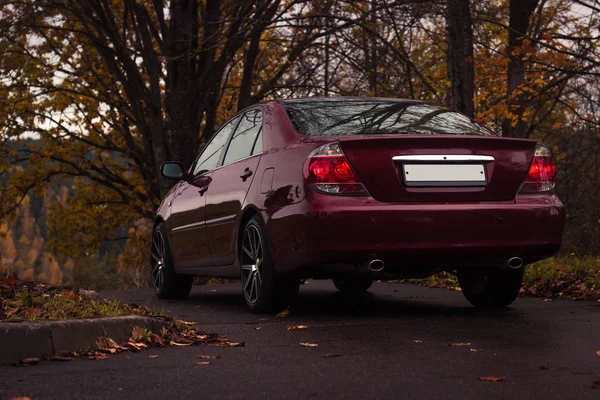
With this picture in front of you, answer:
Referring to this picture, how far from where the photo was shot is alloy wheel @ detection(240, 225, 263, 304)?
25.1ft

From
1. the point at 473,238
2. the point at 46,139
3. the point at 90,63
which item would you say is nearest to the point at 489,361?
the point at 473,238

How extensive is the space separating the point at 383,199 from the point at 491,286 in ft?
6.07

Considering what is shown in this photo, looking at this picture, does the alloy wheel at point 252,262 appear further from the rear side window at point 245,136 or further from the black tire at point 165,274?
the black tire at point 165,274

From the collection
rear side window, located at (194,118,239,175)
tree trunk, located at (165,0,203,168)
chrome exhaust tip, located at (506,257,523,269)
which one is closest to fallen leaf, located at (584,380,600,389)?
chrome exhaust tip, located at (506,257,523,269)

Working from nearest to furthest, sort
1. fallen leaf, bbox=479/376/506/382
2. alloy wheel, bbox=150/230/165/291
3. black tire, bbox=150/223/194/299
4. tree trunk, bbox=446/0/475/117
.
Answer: fallen leaf, bbox=479/376/506/382 → black tire, bbox=150/223/194/299 → alloy wheel, bbox=150/230/165/291 → tree trunk, bbox=446/0/475/117

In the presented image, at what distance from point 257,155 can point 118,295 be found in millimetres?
4151

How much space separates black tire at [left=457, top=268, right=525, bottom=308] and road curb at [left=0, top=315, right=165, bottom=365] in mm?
2938

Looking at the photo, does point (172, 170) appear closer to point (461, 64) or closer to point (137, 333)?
point (137, 333)

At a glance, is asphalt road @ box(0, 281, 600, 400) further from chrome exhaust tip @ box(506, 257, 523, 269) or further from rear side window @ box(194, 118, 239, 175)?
rear side window @ box(194, 118, 239, 175)

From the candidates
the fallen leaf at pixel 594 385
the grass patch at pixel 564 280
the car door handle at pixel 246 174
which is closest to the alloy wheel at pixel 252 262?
the car door handle at pixel 246 174

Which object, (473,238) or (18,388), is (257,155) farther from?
(18,388)

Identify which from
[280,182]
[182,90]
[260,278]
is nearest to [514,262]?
[280,182]

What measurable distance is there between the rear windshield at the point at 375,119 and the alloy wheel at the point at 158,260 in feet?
9.77

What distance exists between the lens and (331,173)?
6809 mm
